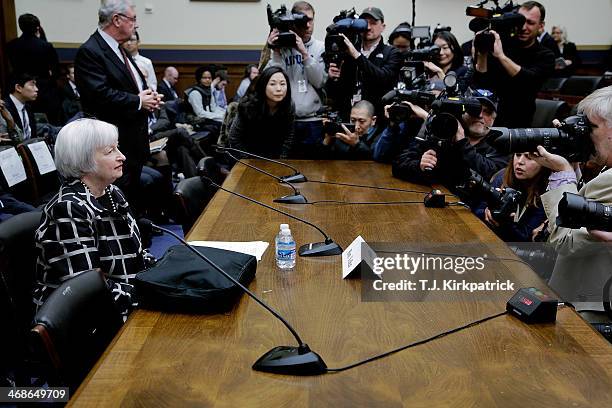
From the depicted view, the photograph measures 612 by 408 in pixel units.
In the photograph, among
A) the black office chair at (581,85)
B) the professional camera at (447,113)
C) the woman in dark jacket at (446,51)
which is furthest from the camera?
the black office chair at (581,85)

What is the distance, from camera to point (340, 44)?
355 centimetres

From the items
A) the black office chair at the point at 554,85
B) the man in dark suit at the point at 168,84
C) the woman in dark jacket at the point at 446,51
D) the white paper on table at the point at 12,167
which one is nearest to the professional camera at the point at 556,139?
the woman in dark jacket at the point at 446,51

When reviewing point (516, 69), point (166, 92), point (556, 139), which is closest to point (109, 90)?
point (516, 69)

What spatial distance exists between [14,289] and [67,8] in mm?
7268

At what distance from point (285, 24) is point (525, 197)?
1937 mm

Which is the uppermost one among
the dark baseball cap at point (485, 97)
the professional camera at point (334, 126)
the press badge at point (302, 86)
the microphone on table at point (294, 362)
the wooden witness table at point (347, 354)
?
the dark baseball cap at point (485, 97)

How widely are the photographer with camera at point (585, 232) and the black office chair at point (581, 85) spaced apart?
13.5 ft

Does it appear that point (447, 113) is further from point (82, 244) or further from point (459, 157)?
point (82, 244)

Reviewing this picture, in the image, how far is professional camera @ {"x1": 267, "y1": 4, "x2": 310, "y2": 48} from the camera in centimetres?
365

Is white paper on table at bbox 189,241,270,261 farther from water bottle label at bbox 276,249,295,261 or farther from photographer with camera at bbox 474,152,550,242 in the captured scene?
photographer with camera at bbox 474,152,550,242

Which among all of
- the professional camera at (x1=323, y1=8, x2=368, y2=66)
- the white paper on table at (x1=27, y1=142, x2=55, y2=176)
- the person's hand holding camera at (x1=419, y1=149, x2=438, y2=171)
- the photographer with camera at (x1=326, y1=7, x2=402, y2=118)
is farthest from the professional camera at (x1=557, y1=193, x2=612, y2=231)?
the white paper on table at (x1=27, y1=142, x2=55, y2=176)

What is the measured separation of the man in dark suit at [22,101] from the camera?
4385 mm

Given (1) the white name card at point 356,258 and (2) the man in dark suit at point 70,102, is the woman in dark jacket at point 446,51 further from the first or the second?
(2) the man in dark suit at point 70,102

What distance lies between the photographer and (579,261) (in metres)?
1.89
